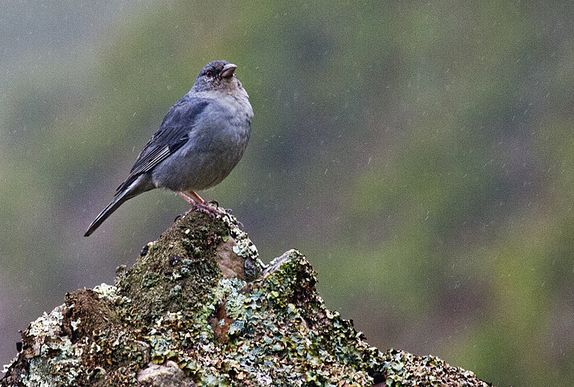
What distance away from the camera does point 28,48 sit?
1633 centimetres

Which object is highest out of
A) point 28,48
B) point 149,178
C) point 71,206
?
point 28,48

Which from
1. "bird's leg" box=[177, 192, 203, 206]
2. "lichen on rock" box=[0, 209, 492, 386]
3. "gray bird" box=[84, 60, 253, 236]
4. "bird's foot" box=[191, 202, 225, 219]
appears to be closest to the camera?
"lichen on rock" box=[0, 209, 492, 386]

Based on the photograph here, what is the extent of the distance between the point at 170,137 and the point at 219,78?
0.63 m

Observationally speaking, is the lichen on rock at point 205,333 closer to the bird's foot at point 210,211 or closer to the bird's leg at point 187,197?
the bird's foot at point 210,211

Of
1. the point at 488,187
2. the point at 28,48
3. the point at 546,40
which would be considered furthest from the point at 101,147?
the point at 546,40

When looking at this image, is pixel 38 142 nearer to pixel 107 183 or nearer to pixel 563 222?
pixel 107 183

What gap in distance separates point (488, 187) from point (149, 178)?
22.0 feet

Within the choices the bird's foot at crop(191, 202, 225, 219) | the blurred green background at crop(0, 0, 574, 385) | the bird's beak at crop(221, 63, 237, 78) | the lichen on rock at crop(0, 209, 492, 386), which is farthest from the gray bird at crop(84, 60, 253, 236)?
the blurred green background at crop(0, 0, 574, 385)

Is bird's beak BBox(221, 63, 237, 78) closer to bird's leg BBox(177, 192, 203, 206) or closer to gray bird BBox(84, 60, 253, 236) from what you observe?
gray bird BBox(84, 60, 253, 236)

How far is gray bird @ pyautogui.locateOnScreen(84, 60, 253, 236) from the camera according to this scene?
6.41 meters

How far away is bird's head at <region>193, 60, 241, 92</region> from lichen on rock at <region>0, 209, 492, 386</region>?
2.72 meters

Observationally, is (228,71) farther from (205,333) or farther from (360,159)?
(360,159)

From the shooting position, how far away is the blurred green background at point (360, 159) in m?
10.9

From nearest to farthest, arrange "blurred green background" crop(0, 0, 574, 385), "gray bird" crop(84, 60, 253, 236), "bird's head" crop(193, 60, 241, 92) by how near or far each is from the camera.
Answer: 1. "gray bird" crop(84, 60, 253, 236)
2. "bird's head" crop(193, 60, 241, 92)
3. "blurred green background" crop(0, 0, 574, 385)
